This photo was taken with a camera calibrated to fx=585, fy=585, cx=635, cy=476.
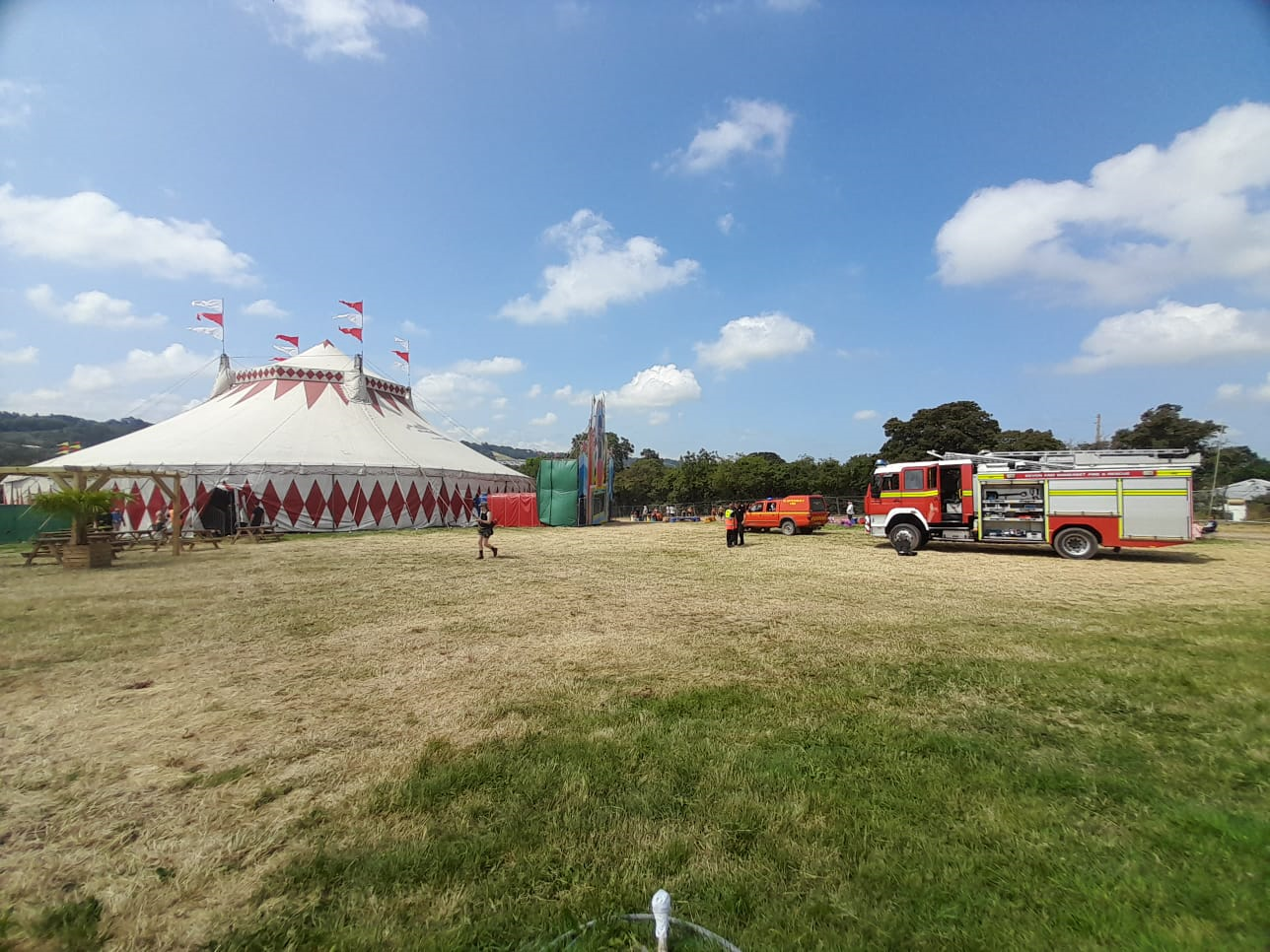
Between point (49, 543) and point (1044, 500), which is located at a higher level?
point (1044, 500)

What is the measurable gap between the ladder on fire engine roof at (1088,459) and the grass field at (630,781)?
8.75 meters

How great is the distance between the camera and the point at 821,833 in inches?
106

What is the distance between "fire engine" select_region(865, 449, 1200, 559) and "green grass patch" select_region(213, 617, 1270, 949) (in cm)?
1227

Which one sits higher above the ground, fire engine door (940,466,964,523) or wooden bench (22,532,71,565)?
fire engine door (940,466,964,523)

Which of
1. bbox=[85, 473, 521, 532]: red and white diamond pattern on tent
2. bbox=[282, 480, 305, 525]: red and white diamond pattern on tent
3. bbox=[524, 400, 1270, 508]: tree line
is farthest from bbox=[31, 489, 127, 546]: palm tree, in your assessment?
bbox=[524, 400, 1270, 508]: tree line

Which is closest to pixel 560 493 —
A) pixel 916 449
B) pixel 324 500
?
pixel 324 500

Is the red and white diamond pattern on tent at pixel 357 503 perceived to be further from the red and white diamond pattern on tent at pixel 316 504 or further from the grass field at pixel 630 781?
the grass field at pixel 630 781

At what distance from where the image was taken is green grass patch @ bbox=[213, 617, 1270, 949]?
2133 mm

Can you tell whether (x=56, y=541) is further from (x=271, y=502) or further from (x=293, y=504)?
(x=293, y=504)

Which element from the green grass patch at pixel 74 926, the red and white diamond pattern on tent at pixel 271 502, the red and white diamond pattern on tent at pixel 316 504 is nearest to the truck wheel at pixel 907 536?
the green grass patch at pixel 74 926

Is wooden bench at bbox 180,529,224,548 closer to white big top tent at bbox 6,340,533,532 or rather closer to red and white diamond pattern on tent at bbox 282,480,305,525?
white big top tent at bbox 6,340,533,532

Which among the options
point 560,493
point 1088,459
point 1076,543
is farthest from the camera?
point 560,493

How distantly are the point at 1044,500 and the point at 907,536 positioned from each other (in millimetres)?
3389

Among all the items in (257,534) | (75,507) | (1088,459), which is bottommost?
(257,534)
